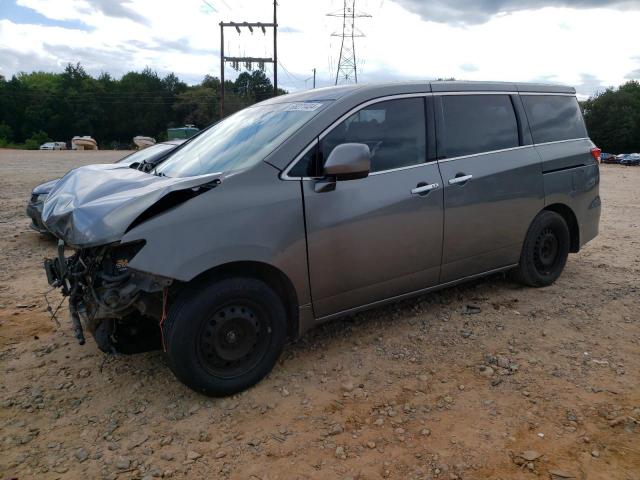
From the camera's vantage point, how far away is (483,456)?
2.57 m

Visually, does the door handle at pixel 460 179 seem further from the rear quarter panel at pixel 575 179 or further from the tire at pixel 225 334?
the tire at pixel 225 334

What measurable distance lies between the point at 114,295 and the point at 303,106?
1848 mm

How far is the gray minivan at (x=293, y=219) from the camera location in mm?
2869

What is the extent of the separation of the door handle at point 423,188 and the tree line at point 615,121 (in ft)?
212

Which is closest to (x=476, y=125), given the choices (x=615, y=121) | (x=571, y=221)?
(x=571, y=221)

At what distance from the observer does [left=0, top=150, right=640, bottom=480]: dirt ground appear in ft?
8.39

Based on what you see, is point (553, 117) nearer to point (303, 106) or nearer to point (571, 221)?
point (571, 221)

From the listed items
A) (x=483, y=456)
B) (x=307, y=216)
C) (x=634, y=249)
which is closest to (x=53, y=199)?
(x=307, y=216)

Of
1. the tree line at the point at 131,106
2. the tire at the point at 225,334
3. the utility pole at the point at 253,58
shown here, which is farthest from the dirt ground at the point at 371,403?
the tree line at the point at 131,106

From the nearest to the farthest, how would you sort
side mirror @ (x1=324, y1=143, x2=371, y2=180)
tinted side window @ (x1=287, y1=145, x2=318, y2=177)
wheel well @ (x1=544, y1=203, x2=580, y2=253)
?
side mirror @ (x1=324, y1=143, x2=371, y2=180) < tinted side window @ (x1=287, y1=145, x2=318, y2=177) < wheel well @ (x1=544, y1=203, x2=580, y2=253)

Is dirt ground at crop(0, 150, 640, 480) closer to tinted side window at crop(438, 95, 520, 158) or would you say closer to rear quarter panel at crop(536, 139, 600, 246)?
rear quarter panel at crop(536, 139, 600, 246)

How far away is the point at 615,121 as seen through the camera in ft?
198

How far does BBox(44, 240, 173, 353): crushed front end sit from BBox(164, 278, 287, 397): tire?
188 mm

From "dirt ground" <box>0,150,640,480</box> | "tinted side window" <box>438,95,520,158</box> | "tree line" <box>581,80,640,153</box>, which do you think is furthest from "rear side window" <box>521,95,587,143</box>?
"tree line" <box>581,80,640,153</box>
